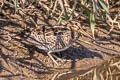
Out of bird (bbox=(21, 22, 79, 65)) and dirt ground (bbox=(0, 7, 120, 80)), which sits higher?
bird (bbox=(21, 22, 79, 65))

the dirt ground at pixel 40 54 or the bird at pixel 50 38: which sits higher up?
the bird at pixel 50 38

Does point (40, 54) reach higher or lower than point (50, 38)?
lower

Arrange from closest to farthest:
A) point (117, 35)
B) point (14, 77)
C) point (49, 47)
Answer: point (14, 77), point (49, 47), point (117, 35)

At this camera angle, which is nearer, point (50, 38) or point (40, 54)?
point (50, 38)

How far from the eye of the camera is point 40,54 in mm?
4441

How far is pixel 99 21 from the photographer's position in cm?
543

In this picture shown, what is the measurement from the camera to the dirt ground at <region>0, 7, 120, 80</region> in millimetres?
4043

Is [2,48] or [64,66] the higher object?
[2,48]

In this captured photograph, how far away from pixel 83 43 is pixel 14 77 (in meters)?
1.45

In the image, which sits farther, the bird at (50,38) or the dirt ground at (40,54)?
the bird at (50,38)

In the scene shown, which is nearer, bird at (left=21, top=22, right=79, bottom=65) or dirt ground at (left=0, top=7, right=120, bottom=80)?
dirt ground at (left=0, top=7, right=120, bottom=80)

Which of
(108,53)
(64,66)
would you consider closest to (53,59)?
(64,66)

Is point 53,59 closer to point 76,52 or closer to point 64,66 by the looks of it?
point 64,66

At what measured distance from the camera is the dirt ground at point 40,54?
13.3ft
